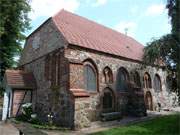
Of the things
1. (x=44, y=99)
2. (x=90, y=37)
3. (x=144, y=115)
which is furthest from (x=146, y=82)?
(x=44, y=99)

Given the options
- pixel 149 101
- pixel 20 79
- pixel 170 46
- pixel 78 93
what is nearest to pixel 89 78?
pixel 78 93

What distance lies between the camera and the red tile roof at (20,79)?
15.5 meters

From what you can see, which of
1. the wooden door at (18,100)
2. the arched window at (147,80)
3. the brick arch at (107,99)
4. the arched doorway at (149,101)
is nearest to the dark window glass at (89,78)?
the brick arch at (107,99)

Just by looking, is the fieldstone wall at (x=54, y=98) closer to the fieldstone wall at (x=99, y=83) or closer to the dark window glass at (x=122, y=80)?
the fieldstone wall at (x=99, y=83)

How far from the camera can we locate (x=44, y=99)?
48.7 ft

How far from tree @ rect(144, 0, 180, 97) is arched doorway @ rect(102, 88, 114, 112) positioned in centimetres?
470

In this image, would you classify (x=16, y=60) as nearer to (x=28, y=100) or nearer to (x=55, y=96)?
(x=28, y=100)

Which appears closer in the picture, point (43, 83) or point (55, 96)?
point (55, 96)

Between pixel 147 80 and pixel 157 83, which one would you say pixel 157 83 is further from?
pixel 147 80

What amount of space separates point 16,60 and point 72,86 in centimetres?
1297

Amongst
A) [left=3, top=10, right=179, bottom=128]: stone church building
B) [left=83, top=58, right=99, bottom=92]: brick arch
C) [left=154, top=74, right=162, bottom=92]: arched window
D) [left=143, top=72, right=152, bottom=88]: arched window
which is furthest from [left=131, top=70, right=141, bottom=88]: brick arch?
[left=83, top=58, right=99, bottom=92]: brick arch

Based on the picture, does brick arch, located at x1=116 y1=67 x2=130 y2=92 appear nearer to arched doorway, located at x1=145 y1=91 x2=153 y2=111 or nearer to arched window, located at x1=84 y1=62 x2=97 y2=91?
arched window, located at x1=84 y1=62 x2=97 y2=91

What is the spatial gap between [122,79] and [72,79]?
21.4 feet

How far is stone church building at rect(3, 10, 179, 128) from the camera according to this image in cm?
1243
